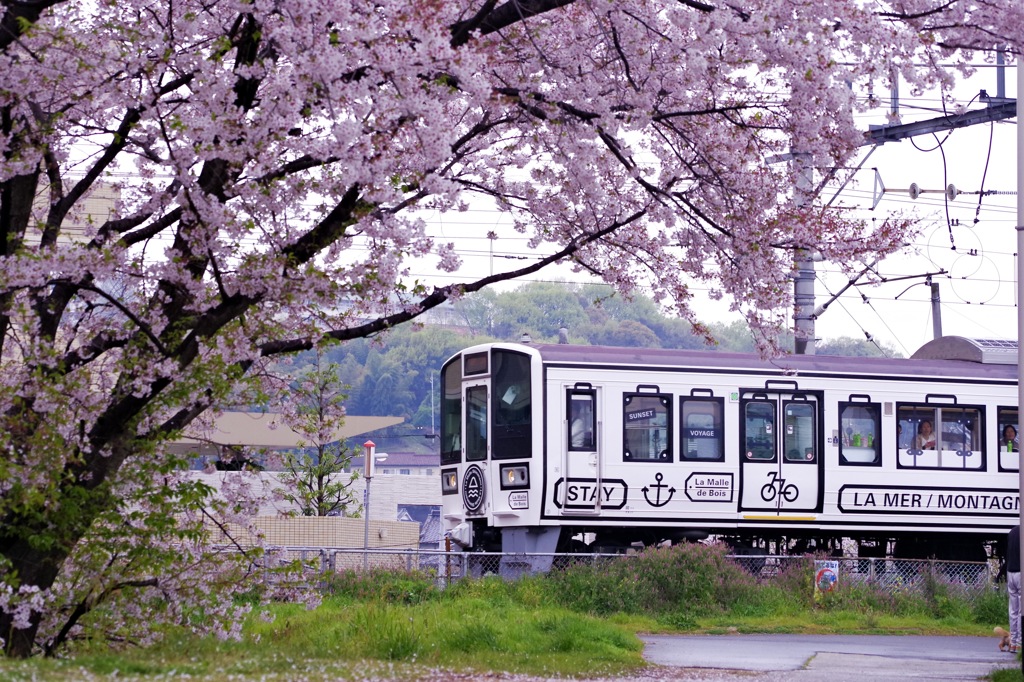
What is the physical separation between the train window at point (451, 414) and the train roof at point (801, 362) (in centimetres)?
199

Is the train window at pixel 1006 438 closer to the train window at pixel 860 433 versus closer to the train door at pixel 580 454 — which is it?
the train window at pixel 860 433

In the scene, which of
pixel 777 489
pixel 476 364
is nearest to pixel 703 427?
pixel 777 489

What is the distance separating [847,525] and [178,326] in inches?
536

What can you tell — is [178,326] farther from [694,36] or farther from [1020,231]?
[1020,231]

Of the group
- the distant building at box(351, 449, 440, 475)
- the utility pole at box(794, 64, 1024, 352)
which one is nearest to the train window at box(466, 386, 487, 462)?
the utility pole at box(794, 64, 1024, 352)

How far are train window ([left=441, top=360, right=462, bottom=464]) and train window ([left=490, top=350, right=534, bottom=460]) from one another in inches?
44.6

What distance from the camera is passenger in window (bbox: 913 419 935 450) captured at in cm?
2087

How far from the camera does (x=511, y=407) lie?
792 inches

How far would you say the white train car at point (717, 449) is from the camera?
19672mm

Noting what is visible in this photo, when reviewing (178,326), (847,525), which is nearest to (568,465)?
(847,525)

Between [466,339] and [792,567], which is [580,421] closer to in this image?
[792,567]

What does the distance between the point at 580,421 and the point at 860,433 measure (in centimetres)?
433

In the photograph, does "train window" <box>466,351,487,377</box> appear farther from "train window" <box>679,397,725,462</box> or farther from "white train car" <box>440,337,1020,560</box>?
"train window" <box>679,397,725,462</box>

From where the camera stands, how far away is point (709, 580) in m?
18.2
